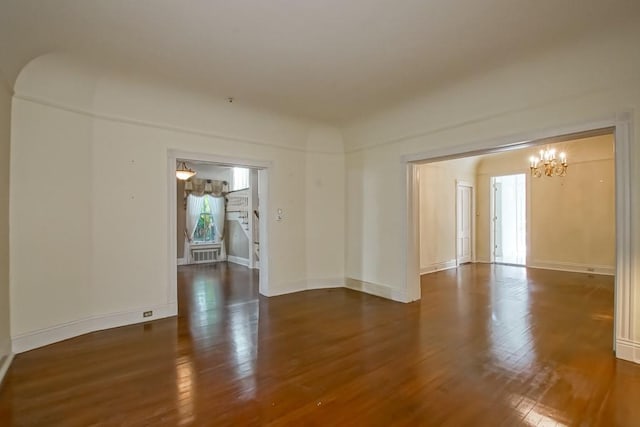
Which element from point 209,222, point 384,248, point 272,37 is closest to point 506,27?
point 272,37

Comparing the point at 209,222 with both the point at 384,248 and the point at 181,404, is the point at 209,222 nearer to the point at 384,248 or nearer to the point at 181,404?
the point at 384,248

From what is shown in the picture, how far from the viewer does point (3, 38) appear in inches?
103

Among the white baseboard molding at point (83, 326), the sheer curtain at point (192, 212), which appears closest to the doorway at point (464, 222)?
the white baseboard molding at point (83, 326)

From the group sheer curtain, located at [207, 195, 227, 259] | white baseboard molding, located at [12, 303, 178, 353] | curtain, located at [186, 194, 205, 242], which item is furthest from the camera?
sheer curtain, located at [207, 195, 227, 259]

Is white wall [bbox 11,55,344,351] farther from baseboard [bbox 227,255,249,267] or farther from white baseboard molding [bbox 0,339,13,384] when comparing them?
baseboard [bbox 227,255,249,267]

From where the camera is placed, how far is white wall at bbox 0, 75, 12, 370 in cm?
285

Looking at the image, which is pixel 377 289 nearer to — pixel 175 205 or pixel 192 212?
pixel 175 205

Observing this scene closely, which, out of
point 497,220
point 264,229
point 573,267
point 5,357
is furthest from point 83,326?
point 497,220

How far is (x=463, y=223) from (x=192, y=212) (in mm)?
7680

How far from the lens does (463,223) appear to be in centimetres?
863

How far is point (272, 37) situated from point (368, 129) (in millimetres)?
2827

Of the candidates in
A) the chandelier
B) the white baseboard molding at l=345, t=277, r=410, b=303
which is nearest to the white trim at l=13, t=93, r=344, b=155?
the white baseboard molding at l=345, t=277, r=410, b=303

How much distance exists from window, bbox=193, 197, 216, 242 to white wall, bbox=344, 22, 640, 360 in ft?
16.8

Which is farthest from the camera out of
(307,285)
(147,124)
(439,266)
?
(439,266)
